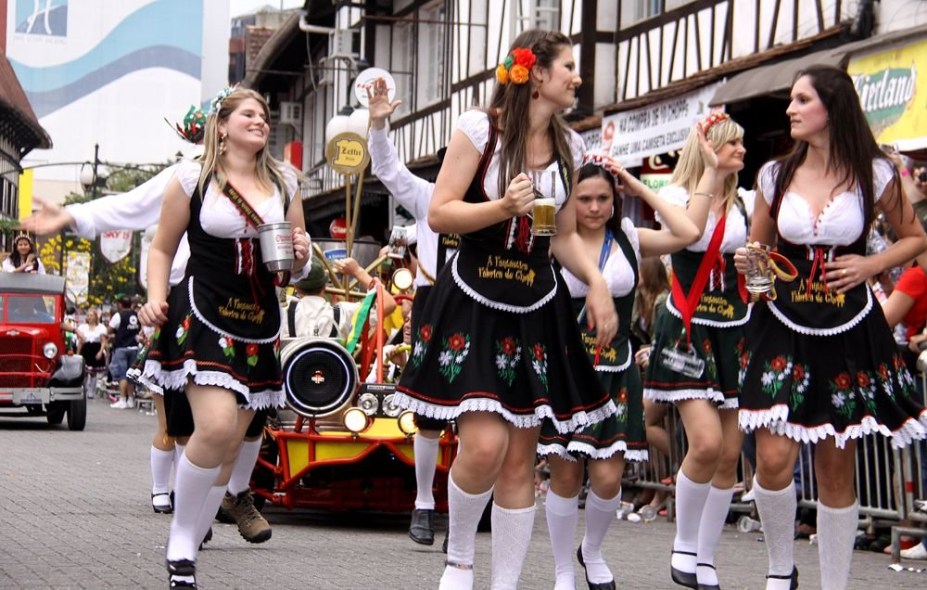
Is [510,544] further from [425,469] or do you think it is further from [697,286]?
[425,469]

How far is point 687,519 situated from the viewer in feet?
25.5

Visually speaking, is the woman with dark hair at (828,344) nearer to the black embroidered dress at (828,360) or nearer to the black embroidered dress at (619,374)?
the black embroidered dress at (828,360)

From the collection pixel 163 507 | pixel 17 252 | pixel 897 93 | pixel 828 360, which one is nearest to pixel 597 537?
pixel 828 360

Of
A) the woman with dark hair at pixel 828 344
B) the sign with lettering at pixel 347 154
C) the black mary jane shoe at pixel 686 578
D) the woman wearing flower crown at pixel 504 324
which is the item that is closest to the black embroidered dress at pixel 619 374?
the black mary jane shoe at pixel 686 578

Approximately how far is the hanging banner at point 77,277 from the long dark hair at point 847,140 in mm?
42900

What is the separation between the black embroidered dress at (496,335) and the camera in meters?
6.04

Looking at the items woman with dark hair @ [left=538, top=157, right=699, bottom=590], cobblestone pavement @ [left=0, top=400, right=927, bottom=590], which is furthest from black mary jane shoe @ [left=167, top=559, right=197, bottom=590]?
woman with dark hair @ [left=538, top=157, right=699, bottom=590]

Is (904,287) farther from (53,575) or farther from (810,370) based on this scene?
(53,575)

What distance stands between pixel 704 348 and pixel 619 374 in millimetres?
508

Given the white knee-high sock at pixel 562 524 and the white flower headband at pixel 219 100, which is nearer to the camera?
the white knee-high sock at pixel 562 524

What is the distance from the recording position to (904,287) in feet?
33.3

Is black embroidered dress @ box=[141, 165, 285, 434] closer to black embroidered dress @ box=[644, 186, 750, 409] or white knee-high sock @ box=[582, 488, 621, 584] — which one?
white knee-high sock @ box=[582, 488, 621, 584]

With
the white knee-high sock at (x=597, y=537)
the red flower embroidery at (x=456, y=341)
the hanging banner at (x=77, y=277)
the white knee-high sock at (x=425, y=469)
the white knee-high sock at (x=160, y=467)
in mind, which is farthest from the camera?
the hanging banner at (x=77, y=277)

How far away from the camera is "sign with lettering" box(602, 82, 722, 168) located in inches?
699
